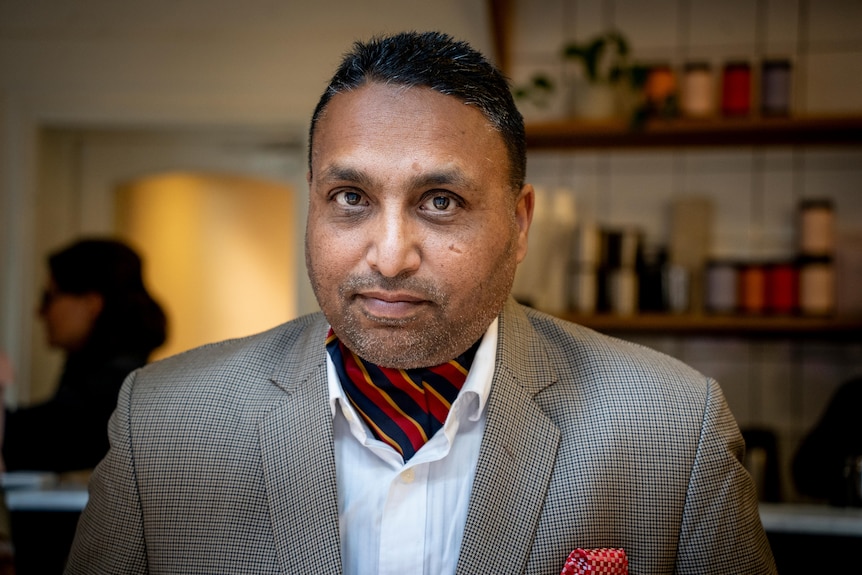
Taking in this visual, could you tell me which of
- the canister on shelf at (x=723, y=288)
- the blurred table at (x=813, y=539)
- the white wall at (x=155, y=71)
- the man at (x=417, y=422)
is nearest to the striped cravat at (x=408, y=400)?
the man at (x=417, y=422)

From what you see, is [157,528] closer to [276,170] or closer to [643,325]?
[643,325]

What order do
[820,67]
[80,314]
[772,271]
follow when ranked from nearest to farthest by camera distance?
[80,314], [772,271], [820,67]

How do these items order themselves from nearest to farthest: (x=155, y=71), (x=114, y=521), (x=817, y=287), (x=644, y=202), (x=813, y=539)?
1. (x=114, y=521)
2. (x=813, y=539)
3. (x=817, y=287)
4. (x=644, y=202)
5. (x=155, y=71)

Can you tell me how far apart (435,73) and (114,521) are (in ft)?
2.11

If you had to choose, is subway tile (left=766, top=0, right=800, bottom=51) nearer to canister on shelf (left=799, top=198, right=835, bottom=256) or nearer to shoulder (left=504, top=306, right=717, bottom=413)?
canister on shelf (left=799, top=198, right=835, bottom=256)

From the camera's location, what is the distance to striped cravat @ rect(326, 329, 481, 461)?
3.33 ft

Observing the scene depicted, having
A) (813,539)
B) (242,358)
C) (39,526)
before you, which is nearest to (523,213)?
(242,358)

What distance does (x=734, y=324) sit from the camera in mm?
2674

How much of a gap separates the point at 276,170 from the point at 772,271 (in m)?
1.82

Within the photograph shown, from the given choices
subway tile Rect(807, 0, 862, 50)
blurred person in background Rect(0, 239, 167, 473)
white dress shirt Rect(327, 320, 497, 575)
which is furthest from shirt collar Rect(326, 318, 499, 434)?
subway tile Rect(807, 0, 862, 50)

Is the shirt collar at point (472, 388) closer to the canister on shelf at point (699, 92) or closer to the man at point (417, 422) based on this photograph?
the man at point (417, 422)

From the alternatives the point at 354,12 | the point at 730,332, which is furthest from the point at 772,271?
the point at 354,12

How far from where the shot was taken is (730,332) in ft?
9.36

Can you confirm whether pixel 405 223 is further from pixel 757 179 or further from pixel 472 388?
pixel 757 179
